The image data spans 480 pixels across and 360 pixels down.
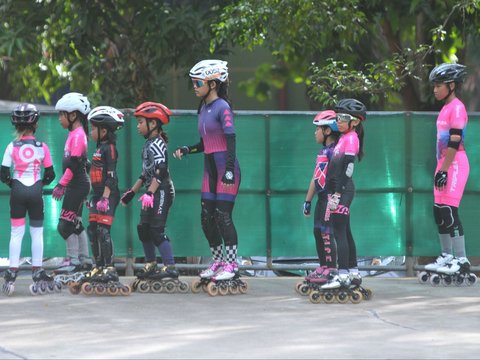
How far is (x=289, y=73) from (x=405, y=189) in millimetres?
9419

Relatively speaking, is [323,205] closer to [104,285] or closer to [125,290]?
[125,290]

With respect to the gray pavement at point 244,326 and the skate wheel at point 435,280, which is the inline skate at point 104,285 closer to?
the gray pavement at point 244,326

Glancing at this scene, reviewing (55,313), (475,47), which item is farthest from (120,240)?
(475,47)

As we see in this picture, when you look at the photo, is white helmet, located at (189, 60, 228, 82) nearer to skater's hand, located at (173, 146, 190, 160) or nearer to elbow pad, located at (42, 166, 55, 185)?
skater's hand, located at (173, 146, 190, 160)

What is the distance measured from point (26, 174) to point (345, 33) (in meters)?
5.22

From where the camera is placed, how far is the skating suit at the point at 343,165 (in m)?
11.2

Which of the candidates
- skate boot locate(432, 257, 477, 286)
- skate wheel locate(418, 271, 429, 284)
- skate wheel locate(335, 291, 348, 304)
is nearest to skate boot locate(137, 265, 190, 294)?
skate wheel locate(335, 291, 348, 304)


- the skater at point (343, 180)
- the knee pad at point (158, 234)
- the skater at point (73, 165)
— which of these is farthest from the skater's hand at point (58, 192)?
the skater at point (343, 180)

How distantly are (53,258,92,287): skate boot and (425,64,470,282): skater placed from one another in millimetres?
3516

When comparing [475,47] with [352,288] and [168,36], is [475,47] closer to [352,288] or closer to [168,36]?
[168,36]

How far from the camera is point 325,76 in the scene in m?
14.4

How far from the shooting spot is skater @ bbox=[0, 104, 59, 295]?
38.4 feet

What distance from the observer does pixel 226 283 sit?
38.4 feet

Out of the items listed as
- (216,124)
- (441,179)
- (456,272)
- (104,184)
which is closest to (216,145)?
(216,124)
